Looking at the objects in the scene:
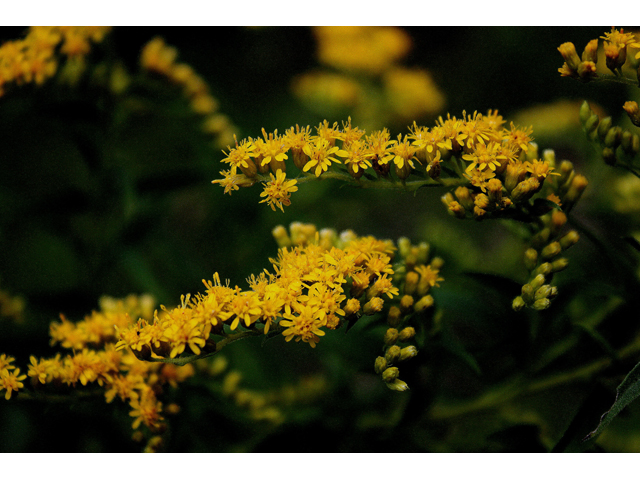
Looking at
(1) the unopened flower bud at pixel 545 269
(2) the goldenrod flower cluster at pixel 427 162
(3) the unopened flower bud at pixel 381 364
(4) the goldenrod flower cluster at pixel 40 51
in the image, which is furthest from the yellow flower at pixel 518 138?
(4) the goldenrod flower cluster at pixel 40 51

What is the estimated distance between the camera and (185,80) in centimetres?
262

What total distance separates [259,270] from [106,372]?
65 centimetres

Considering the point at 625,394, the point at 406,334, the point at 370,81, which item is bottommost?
the point at 625,394

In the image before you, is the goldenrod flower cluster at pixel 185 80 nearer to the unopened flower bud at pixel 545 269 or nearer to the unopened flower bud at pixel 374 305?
the unopened flower bud at pixel 374 305

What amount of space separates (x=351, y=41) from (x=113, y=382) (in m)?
2.76

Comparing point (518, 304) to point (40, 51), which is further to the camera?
point (40, 51)

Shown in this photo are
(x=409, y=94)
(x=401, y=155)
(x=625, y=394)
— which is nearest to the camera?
(x=625, y=394)

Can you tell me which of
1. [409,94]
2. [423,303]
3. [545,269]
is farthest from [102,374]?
[409,94]

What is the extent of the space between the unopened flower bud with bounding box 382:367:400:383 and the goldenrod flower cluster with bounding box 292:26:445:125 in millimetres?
2249

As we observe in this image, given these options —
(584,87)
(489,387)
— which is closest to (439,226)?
(489,387)

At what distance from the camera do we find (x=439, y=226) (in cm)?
325

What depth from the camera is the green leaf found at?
4.03 ft

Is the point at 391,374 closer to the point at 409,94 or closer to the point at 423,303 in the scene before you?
the point at 423,303

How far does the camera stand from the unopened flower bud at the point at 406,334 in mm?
1512
